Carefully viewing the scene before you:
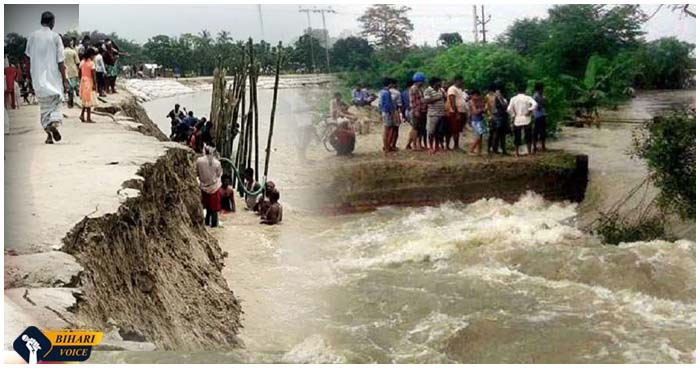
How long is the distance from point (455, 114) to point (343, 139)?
2.58ft

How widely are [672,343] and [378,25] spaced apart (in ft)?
8.25

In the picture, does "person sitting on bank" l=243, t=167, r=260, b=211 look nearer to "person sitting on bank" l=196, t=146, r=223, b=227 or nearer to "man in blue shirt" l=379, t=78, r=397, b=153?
"person sitting on bank" l=196, t=146, r=223, b=227

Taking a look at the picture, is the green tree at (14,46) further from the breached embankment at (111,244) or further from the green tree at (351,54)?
the green tree at (351,54)

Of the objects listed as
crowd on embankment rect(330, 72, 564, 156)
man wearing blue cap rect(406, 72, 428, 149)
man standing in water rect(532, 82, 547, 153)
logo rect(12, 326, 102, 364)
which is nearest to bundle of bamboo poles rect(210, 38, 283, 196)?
crowd on embankment rect(330, 72, 564, 156)

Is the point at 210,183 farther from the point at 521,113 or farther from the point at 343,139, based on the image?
the point at 521,113

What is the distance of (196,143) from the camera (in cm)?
763

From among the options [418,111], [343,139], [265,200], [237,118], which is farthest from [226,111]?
[418,111]

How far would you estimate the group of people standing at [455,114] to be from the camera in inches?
229

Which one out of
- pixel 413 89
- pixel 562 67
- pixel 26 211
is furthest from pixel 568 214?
pixel 26 211

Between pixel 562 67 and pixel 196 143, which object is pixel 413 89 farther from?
pixel 196 143

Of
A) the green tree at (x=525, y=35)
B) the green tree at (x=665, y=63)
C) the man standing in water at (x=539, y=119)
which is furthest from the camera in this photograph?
the man standing in water at (x=539, y=119)

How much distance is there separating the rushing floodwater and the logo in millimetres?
129

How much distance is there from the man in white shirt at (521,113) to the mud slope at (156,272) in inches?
87.6

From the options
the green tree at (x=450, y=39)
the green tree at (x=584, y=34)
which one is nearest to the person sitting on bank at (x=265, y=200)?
the green tree at (x=450, y=39)
